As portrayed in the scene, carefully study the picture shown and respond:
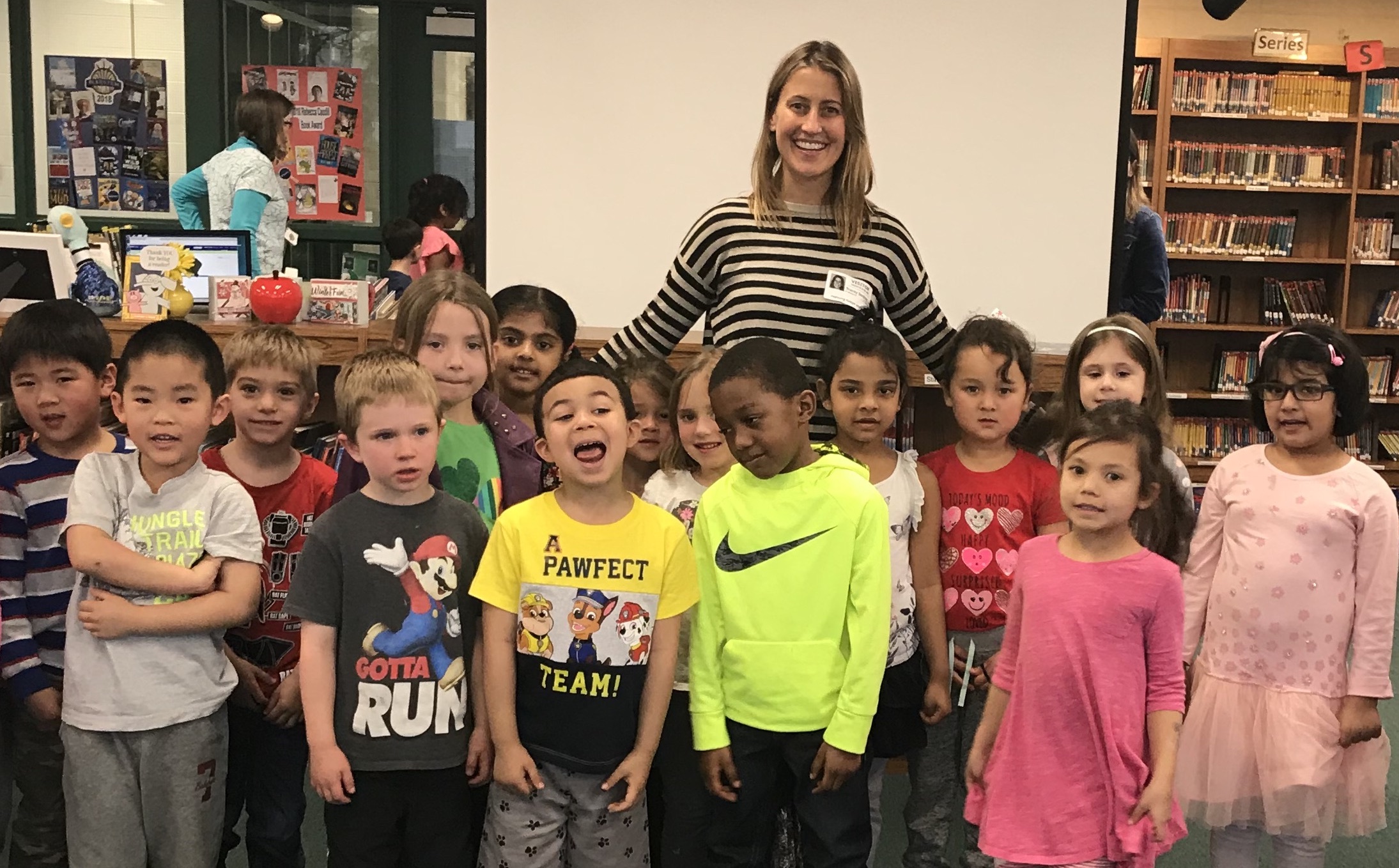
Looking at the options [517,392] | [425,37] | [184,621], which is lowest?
[184,621]

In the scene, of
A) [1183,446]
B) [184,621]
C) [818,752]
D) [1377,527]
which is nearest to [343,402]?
[184,621]

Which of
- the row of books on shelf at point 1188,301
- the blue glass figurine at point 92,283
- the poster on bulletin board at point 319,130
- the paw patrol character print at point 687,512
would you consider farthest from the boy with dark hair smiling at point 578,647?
the row of books on shelf at point 1188,301

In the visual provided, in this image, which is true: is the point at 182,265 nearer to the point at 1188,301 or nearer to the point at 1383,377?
the point at 1188,301

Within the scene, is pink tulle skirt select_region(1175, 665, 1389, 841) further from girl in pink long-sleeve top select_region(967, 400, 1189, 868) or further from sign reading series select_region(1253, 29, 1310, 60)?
sign reading series select_region(1253, 29, 1310, 60)

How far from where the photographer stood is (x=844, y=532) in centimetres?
190

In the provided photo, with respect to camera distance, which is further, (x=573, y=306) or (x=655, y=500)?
(x=573, y=306)

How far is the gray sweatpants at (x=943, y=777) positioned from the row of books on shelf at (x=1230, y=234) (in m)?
5.54

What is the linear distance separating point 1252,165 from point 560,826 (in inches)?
262

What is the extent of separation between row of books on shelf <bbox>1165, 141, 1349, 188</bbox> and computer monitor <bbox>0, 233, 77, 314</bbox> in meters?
6.00

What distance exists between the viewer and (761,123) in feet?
12.1

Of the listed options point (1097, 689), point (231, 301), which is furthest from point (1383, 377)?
point (231, 301)

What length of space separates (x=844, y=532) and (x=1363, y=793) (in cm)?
121

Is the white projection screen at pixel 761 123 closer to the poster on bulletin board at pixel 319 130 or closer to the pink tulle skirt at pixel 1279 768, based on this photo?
the pink tulle skirt at pixel 1279 768

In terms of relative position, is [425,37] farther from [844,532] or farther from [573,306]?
[844,532]
